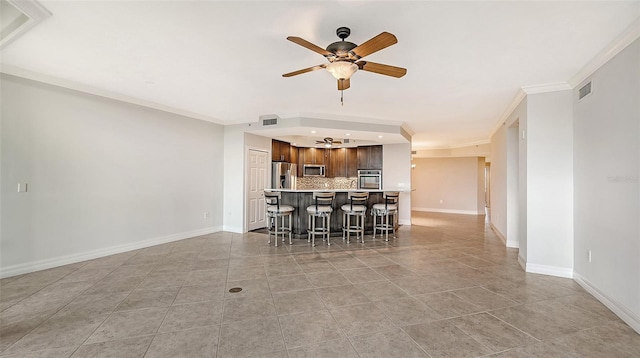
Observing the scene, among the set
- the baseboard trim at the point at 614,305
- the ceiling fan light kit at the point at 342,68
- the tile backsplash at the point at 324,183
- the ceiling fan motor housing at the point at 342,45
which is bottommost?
the baseboard trim at the point at 614,305

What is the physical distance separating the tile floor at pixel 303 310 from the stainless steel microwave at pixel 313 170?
168 inches

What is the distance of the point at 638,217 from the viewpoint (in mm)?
2326

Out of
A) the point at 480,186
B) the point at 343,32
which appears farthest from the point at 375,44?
the point at 480,186

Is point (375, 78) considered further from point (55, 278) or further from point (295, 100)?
point (55, 278)

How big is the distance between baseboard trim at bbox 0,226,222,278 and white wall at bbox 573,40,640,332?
6.41 metres

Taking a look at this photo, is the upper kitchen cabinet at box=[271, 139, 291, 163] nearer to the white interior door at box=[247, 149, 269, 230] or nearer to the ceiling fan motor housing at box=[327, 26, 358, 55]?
the white interior door at box=[247, 149, 269, 230]

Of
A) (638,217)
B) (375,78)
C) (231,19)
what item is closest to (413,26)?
(375,78)

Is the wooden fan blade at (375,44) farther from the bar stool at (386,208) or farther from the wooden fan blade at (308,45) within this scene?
the bar stool at (386,208)

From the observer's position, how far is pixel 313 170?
27.7 feet

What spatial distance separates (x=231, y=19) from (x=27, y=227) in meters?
3.94

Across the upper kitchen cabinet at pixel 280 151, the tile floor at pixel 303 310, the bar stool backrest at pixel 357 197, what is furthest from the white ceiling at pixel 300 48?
the upper kitchen cabinet at pixel 280 151

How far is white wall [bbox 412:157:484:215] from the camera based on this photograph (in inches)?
406

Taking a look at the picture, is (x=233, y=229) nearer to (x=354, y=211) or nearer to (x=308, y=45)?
(x=354, y=211)

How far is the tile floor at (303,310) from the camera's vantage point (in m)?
2.05
